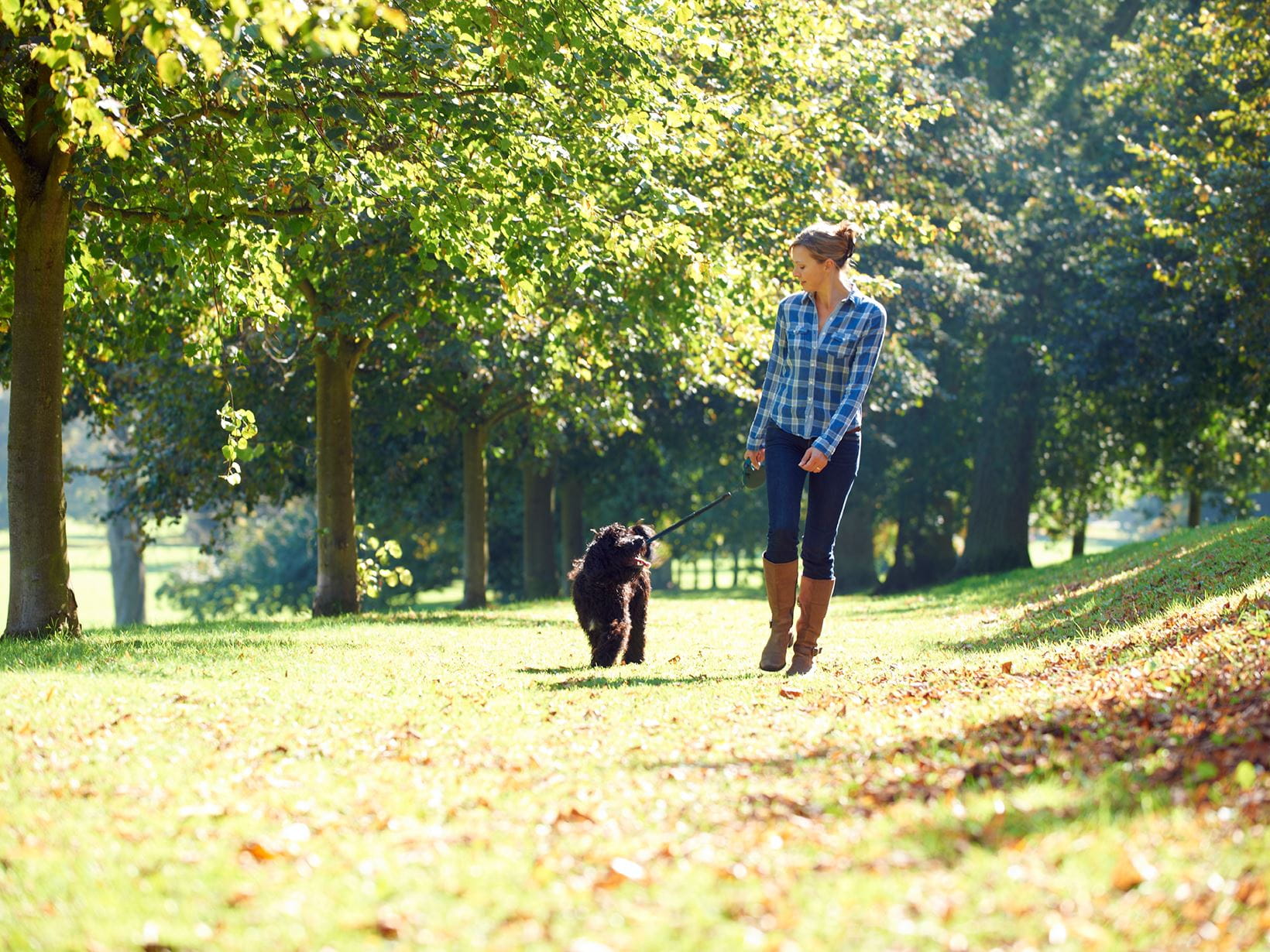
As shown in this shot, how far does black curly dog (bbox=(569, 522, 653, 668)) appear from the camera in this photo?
27.7ft

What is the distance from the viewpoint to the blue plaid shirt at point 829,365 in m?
7.41

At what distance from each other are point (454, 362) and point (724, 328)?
3.32m

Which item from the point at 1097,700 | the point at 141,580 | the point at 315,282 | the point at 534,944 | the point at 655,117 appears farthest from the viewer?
the point at 141,580

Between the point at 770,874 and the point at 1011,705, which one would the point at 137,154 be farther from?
the point at 770,874

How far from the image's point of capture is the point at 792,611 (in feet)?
26.0

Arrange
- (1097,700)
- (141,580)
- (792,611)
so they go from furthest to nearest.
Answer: (141,580) < (792,611) < (1097,700)

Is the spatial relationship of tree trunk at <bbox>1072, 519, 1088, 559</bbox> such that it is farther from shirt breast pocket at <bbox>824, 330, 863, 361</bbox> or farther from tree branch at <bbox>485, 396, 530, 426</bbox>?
shirt breast pocket at <bbox>824, 330, 863, 361</bbox>

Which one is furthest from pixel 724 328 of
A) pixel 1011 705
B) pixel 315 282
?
pixel 1011 705

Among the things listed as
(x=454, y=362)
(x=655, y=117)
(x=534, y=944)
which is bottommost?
(x=534, y=944)

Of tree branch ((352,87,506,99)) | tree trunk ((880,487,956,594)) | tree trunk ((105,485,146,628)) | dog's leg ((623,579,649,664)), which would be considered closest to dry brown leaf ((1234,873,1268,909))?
dog's leg ((623,579,649,664))

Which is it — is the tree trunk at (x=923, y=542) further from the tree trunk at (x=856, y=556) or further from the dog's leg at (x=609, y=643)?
the dog's leg at (x=609, y=643)

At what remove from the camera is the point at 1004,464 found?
26.6 metres

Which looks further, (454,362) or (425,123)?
(454,362)

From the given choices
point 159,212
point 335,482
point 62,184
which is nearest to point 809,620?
point 159,212
